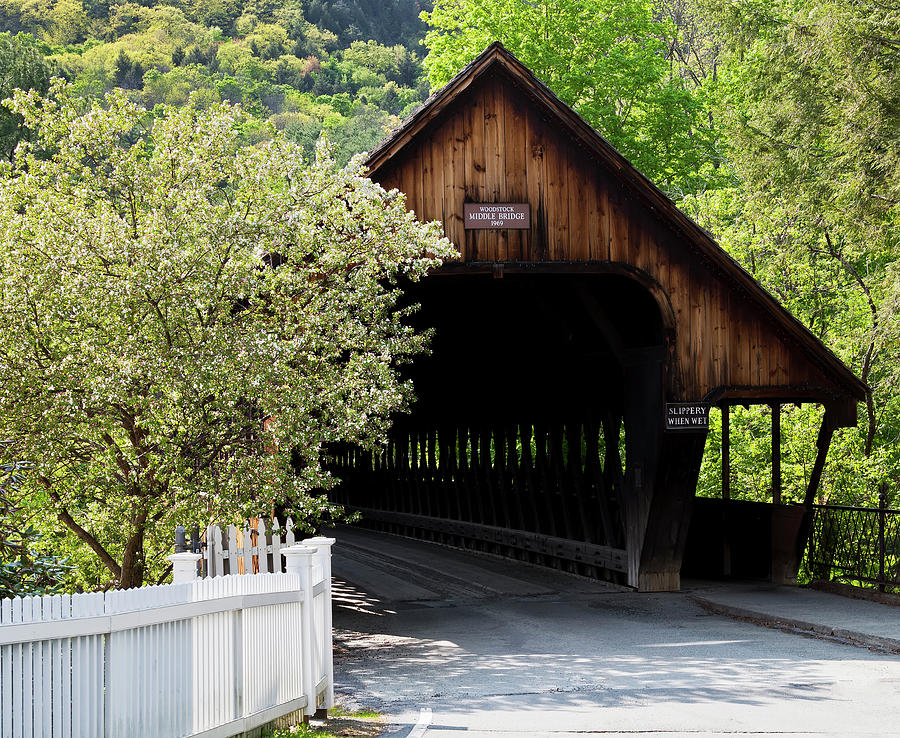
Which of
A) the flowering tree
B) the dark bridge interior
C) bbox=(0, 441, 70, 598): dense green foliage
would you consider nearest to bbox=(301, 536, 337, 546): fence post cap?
the flowering tree

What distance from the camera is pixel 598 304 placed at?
16078 millimetres

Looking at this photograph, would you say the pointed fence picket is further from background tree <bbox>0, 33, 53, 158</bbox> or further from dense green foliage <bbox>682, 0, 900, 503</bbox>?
background tree <bbox>0, 33, 53, 158</bbox>

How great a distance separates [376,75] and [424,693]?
9208cm

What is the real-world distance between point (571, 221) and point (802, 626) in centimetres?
537

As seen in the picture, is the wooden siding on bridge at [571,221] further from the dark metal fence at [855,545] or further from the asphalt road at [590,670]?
the asphalt road at [590,670]

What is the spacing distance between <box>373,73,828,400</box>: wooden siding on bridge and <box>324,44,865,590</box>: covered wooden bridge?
0.06ft

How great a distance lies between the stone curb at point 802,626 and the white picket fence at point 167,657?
5.53 m

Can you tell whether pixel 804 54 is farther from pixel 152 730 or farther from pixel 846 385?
pixel 152 730

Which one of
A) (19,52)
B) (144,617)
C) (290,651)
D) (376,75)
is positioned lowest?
(290,651)

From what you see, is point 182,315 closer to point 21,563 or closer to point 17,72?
point 21,563

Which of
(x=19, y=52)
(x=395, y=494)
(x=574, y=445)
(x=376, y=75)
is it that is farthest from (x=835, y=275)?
(x=376, y=75)

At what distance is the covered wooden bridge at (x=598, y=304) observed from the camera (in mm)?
13711

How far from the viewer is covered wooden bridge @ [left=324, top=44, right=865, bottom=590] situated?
13.7 m

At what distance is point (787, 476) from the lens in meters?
23.3
